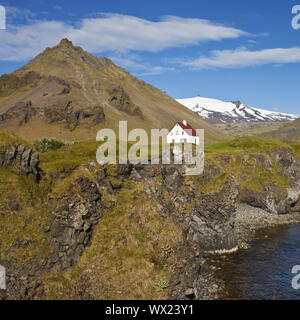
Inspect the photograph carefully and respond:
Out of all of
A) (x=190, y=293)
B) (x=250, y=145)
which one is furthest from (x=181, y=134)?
(x=190, y=293)

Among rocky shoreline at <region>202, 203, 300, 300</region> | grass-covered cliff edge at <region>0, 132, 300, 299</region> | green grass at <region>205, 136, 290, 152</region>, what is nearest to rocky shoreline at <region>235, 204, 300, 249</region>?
rocky shoreline at <region>202, 203, 300, 300</region>

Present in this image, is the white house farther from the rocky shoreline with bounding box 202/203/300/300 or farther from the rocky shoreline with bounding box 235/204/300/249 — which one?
the rocky shoreline with bounding box 235/204/300/249

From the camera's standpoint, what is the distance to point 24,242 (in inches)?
1150

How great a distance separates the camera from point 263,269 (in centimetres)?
4403

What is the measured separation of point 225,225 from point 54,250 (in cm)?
3294

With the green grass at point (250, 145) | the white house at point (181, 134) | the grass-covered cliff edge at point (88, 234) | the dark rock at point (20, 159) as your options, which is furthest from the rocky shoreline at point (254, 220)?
the white house at point (181, 134)

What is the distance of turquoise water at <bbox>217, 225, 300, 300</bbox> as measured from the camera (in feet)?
121

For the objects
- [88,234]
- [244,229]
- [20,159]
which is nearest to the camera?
[88,234]

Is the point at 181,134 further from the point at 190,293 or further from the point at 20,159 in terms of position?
the point at 190,293

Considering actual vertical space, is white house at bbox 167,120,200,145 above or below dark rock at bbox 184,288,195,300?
above

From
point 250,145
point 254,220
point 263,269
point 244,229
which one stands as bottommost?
point 263,269

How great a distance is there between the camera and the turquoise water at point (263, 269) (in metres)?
36.9

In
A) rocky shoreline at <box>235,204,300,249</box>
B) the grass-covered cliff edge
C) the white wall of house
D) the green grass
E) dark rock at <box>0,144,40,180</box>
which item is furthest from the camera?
the white wall of house

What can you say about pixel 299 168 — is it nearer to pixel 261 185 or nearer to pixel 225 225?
pixel 261 185
